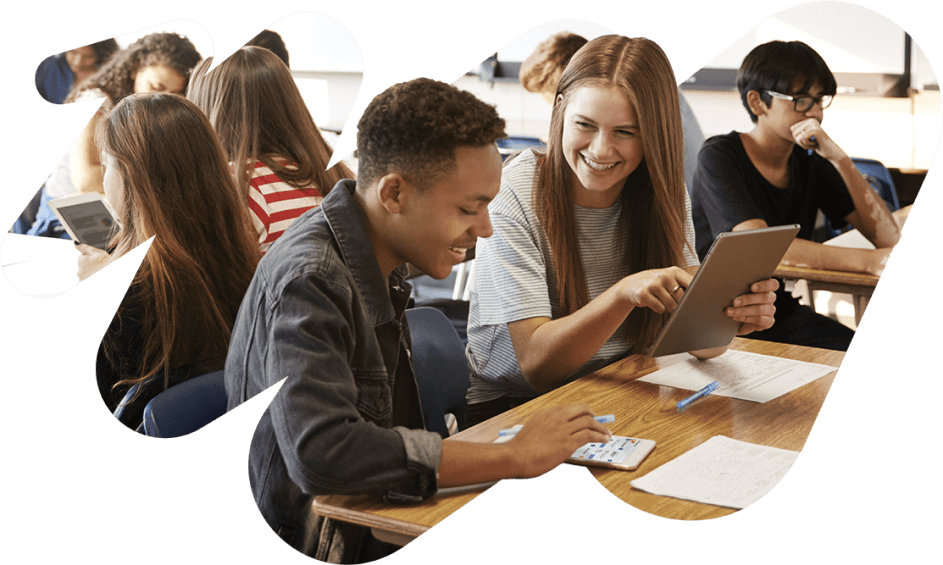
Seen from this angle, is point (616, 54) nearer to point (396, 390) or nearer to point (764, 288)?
point (764, 288)

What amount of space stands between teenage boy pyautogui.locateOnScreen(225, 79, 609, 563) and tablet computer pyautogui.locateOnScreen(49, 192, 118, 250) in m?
0.35

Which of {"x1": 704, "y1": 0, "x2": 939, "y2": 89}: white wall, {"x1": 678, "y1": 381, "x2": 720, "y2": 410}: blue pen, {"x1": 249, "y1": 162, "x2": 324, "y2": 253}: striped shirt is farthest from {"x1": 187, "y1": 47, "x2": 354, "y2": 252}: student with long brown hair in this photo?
{"x1": 704, "y1": 0, "x2": 939, "y2": 89}: white wall

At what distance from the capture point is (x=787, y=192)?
2.51m

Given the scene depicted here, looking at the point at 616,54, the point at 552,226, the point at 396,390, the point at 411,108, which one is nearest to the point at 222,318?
the point at 396,390

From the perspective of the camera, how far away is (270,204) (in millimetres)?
1987

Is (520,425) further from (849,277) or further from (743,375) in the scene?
(849,277)

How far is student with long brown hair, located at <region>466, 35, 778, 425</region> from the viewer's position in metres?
2.26

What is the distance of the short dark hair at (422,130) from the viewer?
175cm

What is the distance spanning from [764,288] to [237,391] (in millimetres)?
1328

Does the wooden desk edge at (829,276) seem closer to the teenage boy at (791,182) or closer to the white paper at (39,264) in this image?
the teenage boy at (791,182)

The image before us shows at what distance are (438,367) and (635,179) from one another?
0.72 metres

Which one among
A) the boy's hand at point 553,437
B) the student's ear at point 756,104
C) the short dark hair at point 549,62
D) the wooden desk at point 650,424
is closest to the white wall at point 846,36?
the student's ear at point 756,104

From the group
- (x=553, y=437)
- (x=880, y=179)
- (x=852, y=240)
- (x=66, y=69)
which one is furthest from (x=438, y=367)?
(x=880, y=179)

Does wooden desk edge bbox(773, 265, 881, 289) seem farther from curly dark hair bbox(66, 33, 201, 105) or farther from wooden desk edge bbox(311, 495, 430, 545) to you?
curly dark hair bbox(66, 33, 201, 105)
